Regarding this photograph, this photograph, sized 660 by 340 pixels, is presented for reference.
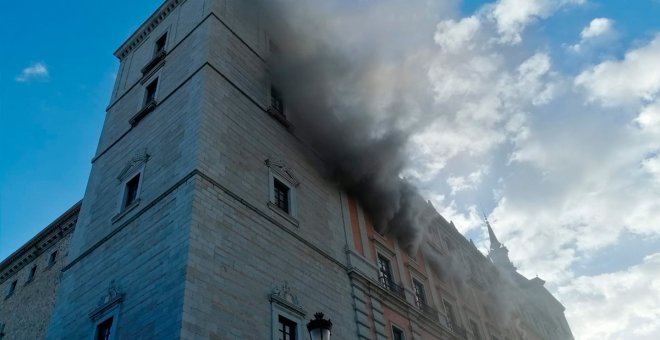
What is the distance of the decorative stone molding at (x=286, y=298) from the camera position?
38.8 feet

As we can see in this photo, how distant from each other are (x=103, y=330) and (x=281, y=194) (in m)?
5.77

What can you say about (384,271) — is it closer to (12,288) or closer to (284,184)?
(284,184)

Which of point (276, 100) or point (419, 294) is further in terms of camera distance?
point (419, 294)

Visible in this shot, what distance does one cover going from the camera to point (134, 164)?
14.4 m

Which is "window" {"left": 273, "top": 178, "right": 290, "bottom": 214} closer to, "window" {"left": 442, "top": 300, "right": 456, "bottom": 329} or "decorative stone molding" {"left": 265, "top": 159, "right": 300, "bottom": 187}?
"decorative stone molding" {"left": 265, "top": 159, "right": 300, "bottom": 187}

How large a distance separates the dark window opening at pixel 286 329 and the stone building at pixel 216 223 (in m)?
0.03

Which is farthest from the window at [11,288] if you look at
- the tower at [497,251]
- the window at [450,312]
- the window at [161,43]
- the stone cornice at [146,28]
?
the tower at [497,251]

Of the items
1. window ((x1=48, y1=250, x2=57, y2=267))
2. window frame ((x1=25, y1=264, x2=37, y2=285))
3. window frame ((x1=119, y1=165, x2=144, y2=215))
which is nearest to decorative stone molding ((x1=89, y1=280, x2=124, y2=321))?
window frame ((x1=119, y1=165, x2=144, y2=215))

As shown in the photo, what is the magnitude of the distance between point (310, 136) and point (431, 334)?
8.34m

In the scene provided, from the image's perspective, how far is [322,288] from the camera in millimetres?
13812

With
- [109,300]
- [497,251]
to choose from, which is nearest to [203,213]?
[109,300]

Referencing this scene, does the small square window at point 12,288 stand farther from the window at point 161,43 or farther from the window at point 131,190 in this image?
the window at point 161,43

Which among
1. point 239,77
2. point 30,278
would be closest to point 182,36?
point 239,77

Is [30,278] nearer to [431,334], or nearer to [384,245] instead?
[384,245]
